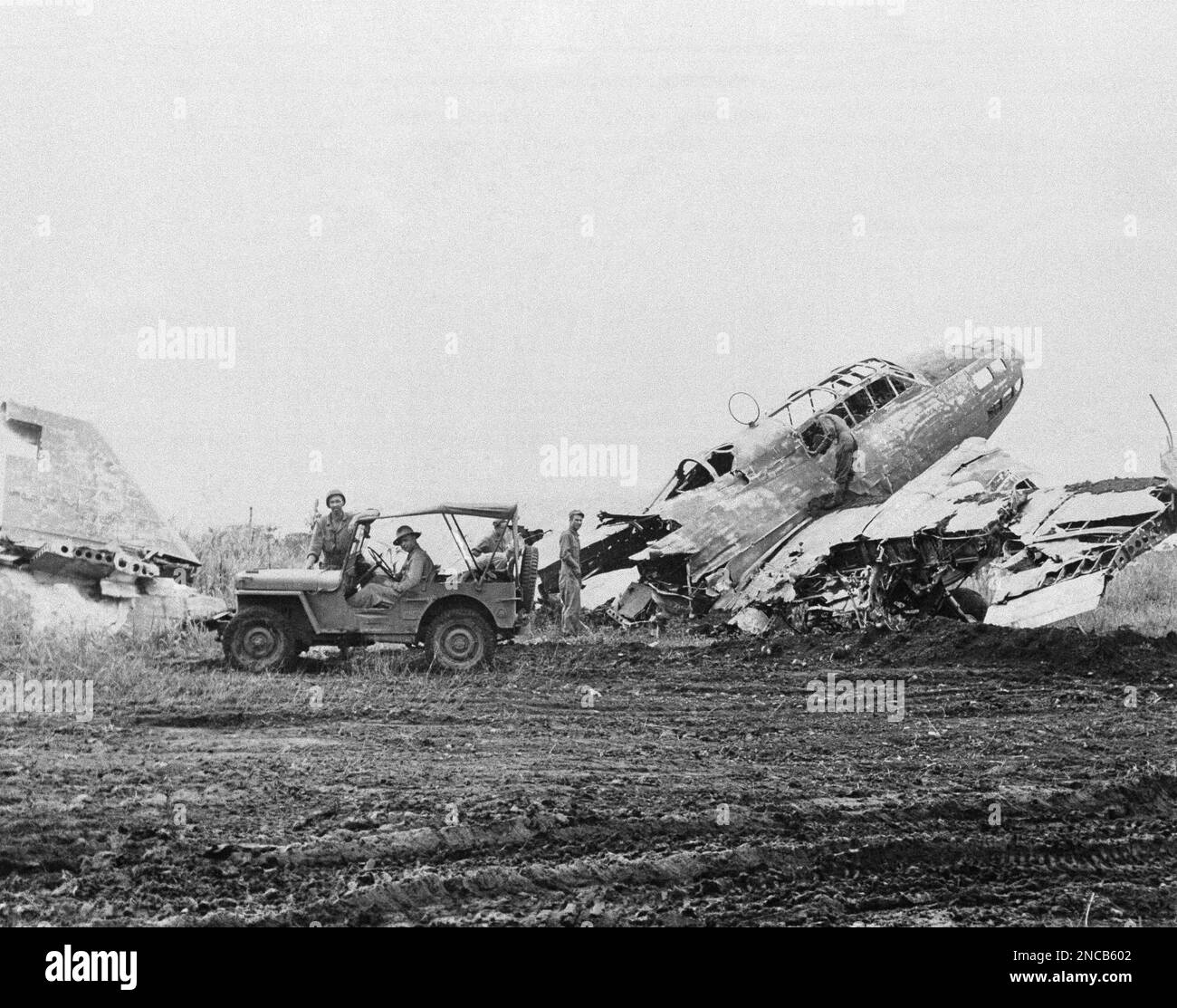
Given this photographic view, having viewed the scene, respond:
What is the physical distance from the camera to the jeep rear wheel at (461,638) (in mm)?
8539

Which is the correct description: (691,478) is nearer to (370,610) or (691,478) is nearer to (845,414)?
(845,414)

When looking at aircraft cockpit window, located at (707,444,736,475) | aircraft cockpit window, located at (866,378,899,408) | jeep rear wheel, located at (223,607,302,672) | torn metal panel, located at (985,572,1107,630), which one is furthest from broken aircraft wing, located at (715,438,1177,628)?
jeep rear wheel, located at (223,607,302,672)

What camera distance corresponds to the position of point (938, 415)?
1166cm

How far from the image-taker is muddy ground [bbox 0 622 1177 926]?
20.1ft

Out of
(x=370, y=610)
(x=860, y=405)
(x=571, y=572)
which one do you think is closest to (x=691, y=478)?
(x=571, y=572)

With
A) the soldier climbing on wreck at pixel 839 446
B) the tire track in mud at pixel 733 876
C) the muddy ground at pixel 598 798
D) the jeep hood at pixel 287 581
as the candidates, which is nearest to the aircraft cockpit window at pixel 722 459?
the soldier climbing on wreck at pixel 839 446

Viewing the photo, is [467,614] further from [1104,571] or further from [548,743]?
[1104,571]

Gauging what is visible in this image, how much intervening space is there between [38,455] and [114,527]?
0.66m

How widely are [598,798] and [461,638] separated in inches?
79.0

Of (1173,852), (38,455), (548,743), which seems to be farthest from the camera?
(38,455)

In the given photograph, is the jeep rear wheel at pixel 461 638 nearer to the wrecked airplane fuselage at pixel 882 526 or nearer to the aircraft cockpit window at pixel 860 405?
the wrecked airplane fuselage at pixel 882 526

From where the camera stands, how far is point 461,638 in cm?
856

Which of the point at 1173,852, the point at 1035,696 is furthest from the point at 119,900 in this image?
the point at 1035,696

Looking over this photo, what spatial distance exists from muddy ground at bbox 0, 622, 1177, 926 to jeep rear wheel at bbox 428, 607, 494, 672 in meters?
0.11
